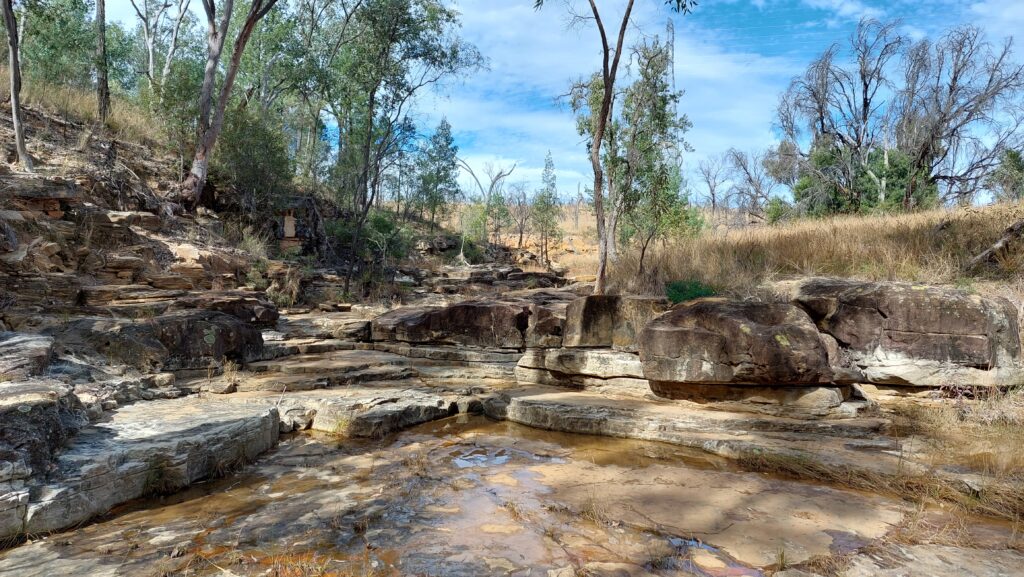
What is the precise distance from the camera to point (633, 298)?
642 centimetres

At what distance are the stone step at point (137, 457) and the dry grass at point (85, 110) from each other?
13.2 m

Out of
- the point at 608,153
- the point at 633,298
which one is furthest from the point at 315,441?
the point at 608,153

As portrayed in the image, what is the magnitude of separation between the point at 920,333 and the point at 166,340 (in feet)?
25.4

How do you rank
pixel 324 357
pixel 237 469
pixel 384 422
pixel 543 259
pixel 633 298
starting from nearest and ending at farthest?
pixel 237 469 → pixel 384 422 → pixel 633 298 → pixel 324 357 → pixel 543 259

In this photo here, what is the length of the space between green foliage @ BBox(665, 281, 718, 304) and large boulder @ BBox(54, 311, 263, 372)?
5668mm

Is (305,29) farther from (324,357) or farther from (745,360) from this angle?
(745,360)

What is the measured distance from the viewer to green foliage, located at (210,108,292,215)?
1462 cm

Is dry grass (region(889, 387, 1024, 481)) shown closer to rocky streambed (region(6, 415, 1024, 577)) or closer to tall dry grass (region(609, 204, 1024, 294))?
rocky streambed (region(6, 415, 1024, 577))

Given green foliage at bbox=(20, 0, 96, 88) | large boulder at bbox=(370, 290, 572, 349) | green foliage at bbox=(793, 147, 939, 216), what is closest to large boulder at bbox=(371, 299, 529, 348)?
large boulder at bbox=(370, 290, 572, 349)

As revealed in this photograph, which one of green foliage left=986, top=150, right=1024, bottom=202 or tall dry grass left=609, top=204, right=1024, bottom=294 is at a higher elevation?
green foliage left=986, top=150, right=1024, bottom=202

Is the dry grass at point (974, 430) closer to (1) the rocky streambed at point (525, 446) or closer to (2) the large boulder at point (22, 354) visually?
(1) the rocky streambed at point (525, 446)

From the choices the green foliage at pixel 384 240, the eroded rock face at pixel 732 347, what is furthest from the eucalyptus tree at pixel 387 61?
the eroded rock face at pixel 732 347

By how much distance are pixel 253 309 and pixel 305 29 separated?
65.9 ft

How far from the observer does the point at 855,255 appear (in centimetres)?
801
